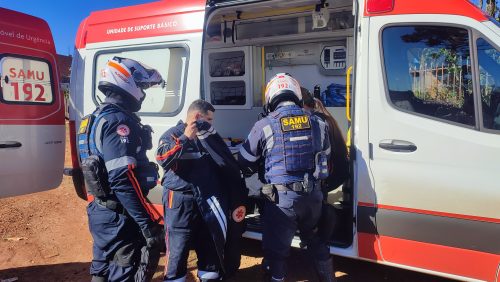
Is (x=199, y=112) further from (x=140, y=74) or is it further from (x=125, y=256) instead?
(x=125, y=256)

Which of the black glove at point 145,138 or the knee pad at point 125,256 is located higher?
the black glove at point 145,138

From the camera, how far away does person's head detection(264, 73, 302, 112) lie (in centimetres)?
284

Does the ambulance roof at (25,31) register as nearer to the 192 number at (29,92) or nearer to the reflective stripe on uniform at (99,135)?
the 192 number at (29,92)

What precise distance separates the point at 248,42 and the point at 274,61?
19.0 inches

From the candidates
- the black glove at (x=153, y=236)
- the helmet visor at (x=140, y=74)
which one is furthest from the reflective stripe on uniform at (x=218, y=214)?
the helmet visor at (x=140, y=74)

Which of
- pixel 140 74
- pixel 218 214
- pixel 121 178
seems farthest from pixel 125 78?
pixel 218 214

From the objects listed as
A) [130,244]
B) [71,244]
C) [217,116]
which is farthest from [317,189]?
[217,116]

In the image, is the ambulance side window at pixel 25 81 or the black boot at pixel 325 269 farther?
the ambulance side window at pixel 25 81

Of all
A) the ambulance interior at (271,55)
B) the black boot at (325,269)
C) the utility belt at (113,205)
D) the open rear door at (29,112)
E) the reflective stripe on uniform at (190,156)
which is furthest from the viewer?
the ambulance interior at (271,55)

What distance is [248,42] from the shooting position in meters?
5.85

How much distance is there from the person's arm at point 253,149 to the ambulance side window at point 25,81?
245 centimetres

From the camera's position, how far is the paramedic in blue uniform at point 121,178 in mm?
2420

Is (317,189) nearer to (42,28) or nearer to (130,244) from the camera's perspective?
(130,244)

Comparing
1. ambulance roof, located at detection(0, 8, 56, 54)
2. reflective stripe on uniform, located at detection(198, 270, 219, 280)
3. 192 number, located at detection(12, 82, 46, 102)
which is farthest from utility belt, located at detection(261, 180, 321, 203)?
ambulance roof, located at detection(0, 8, 56, 54)
